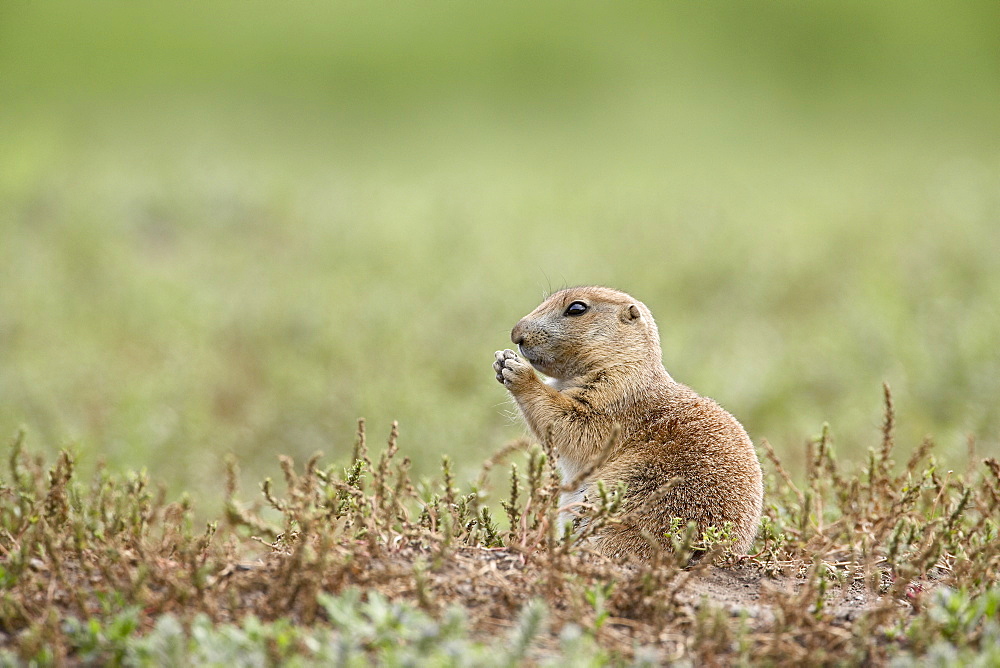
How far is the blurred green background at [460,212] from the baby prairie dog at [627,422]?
2.37 feet

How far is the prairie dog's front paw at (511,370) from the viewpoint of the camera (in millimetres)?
4387

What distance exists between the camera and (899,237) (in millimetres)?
13078

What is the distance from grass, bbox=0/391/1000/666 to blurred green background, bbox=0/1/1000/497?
1784 mm

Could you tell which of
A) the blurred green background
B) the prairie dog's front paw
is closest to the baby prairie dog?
the prairie dog's front paw

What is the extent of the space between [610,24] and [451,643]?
21699mm

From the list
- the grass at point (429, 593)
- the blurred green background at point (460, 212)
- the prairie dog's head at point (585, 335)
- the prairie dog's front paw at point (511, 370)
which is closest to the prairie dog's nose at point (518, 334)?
the prairie dog's head at point (585, 335)

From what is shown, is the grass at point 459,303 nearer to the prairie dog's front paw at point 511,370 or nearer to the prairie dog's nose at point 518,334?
the prairie dog's front paw at point 511,370

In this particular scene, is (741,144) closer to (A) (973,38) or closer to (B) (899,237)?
(A) (973,38)

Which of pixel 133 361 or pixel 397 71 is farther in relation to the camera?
pixel 397 71

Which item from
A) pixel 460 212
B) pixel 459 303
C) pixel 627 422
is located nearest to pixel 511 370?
pixel 627 422

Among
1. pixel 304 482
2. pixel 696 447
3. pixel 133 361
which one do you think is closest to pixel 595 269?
pixel 133 361

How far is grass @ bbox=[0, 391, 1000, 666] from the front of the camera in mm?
2697

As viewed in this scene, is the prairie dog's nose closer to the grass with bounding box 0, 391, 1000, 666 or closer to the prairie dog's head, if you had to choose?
the prairie dog's head

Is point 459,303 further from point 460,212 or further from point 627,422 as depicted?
point 627,422
